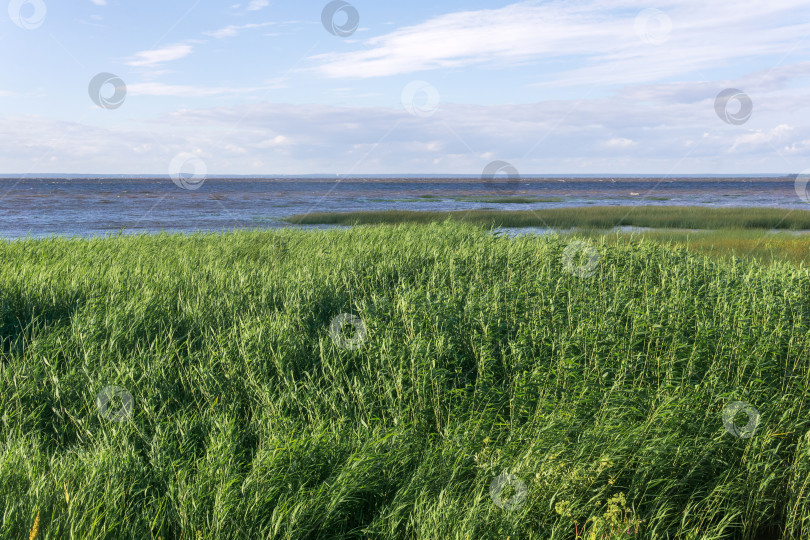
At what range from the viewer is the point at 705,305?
666 centimetres

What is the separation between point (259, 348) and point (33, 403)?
2.04 metres

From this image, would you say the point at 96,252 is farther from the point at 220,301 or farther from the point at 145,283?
the point at 220,301
